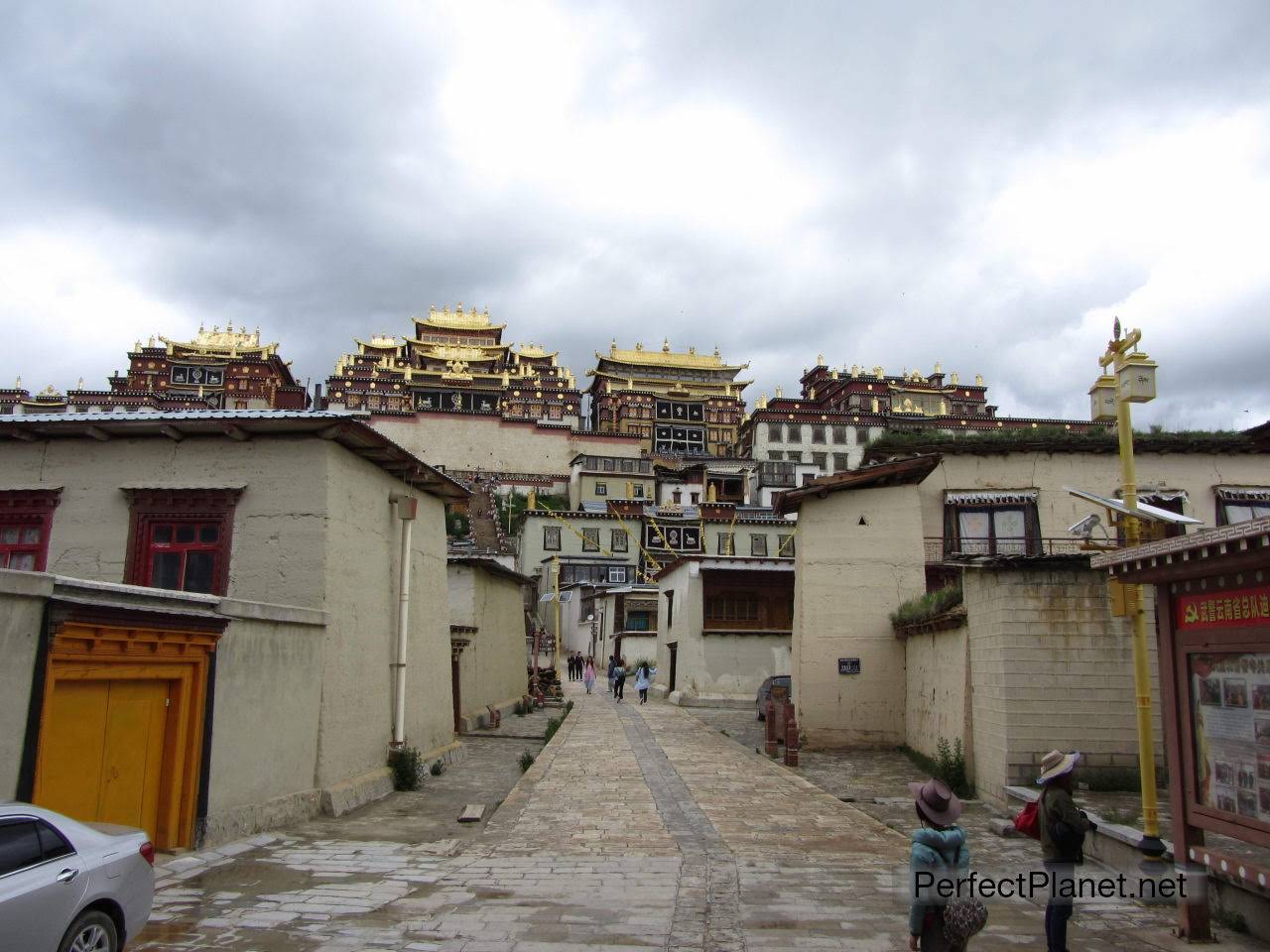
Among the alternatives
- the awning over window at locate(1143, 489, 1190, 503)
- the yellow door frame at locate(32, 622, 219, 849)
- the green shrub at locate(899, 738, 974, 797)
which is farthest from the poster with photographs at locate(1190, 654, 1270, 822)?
the awning over window at locate(1143, 489, 1190, 503)

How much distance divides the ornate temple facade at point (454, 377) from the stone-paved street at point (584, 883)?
212 ft

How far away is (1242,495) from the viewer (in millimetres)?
20344

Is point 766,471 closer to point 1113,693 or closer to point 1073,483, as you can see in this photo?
point 1073,483

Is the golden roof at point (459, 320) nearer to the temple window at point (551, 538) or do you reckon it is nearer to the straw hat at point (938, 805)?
the temple window at point (551, 538)

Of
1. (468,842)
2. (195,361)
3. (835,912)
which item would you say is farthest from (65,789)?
(195,361)

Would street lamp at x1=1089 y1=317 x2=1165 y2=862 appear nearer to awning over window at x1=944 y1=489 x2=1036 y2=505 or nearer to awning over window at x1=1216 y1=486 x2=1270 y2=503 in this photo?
awning over window at x1=944 y1=489 x2=1036 y2=505

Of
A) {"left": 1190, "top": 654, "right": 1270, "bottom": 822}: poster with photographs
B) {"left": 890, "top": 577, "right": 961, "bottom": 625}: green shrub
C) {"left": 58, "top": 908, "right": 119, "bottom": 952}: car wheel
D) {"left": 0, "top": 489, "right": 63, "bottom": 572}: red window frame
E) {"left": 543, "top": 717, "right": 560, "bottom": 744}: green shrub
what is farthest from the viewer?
{"left": 543, "top": 717, "right": 560, "bottom": 744}: green shrub

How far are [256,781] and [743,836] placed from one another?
18.5 feet

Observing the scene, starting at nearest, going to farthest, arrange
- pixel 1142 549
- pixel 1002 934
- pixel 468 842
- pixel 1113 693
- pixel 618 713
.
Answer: pixel 1002 934, pixel 1142 549, pixel 468 842, pixel 1113 693, pixel 618 713

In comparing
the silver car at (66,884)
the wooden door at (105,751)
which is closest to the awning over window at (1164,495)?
the wooden door at (105,751)

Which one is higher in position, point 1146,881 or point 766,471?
point 766,471

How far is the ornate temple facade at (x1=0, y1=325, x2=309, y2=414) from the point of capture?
2805 inches

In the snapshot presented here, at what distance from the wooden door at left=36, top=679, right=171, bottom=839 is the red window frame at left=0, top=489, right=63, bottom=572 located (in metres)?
4.82

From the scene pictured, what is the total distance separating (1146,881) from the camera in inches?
331
